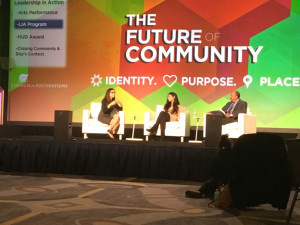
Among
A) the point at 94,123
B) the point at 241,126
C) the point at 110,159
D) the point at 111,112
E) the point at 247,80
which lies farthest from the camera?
the point at 247,80

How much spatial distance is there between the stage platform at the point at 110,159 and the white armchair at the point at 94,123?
7.57ft

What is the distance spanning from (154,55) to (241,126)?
2.09 meters

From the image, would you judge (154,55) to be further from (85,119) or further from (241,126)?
(241,126)

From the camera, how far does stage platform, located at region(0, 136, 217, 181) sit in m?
4.64

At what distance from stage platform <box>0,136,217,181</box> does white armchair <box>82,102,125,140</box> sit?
231 centimetres

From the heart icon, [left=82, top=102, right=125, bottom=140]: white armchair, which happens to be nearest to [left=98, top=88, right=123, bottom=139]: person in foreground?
[left=82, top=102, right=125, bottom=140]: white armchair

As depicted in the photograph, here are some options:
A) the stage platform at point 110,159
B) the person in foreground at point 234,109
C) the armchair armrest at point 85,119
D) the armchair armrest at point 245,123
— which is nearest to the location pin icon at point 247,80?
the person in foreground at point 234,109

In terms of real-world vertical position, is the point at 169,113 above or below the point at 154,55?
below

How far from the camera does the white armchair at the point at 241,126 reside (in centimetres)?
663

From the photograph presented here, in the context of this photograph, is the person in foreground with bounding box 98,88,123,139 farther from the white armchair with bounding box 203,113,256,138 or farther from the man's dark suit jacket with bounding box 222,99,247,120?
the man's dark suit jacket with bounding box 222,99,247,120

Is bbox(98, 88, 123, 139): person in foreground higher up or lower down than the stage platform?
higher up

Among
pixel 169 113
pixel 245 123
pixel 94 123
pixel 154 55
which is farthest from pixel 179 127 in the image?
pixel 154 55

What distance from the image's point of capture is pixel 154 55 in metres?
7.82

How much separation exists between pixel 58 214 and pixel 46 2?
6061 mm
